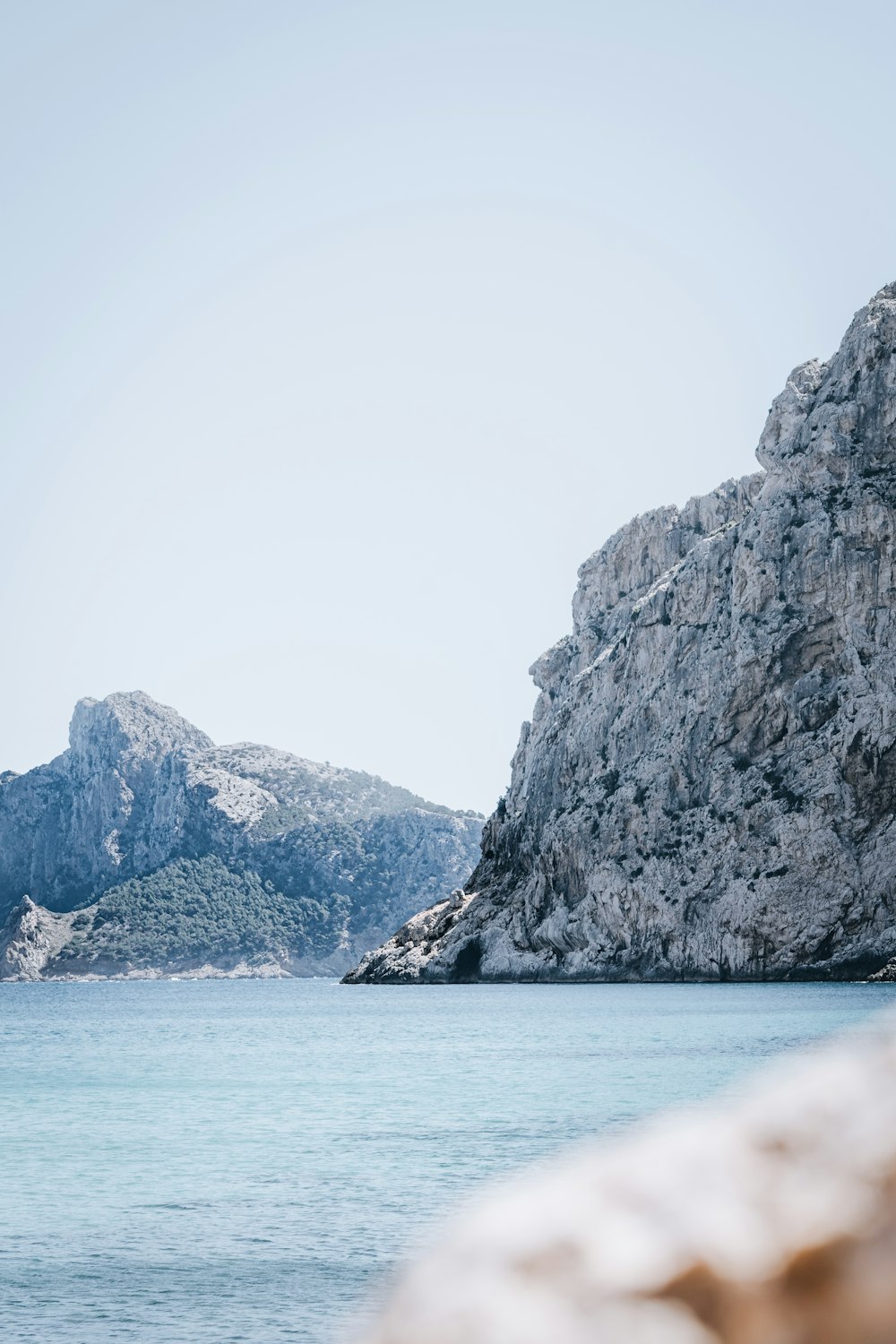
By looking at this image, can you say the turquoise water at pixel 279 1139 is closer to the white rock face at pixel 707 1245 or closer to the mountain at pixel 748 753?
the white rock face at pixel 707 1245

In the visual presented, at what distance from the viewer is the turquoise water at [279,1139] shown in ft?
51.5

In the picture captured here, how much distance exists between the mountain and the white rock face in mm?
93232

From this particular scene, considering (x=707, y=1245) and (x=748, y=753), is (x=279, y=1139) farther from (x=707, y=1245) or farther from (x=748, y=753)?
(x=748, y=753)

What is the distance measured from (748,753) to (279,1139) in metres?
75.9

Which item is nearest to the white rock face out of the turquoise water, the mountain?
the turquoise water

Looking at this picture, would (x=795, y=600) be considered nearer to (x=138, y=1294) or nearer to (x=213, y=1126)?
(x=213, y=1126)

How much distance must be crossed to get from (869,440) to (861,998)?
43649 millimetres

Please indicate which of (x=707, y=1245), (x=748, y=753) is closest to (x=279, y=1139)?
(x=707, y=1245)

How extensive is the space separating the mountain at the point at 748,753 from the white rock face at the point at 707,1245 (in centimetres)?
9323

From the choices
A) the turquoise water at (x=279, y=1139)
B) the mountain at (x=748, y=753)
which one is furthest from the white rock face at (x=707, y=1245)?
the mountain at (x=748, y=753)

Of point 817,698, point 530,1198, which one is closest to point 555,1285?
point 530,1198

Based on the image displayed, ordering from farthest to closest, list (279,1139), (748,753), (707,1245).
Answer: (748,753) < (279,1139) < (707,1245)

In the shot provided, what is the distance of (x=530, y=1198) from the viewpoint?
5.04 ft

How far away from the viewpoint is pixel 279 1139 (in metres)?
28.1
